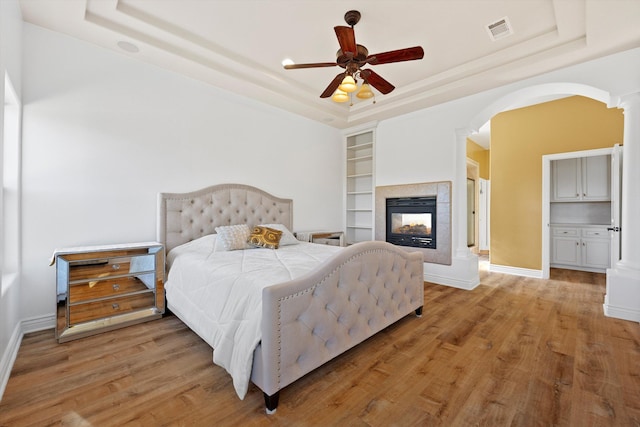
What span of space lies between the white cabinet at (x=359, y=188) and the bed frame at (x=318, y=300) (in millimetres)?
2682

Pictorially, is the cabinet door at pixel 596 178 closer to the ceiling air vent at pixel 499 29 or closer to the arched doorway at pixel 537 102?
the arched doorway at pixel 537 102

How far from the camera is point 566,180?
209 inches

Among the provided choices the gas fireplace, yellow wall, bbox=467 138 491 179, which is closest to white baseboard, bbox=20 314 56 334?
the gas fireplace

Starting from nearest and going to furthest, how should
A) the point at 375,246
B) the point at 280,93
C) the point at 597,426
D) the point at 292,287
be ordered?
the point at 597,426 → the point at 292,287 → the point at 375,246 → the point at 280,93

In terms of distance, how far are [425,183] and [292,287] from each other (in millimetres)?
3404

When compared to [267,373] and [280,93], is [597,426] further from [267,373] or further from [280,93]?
[280,93]

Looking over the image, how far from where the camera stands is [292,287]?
157 cm

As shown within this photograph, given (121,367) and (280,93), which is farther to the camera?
(280,93)

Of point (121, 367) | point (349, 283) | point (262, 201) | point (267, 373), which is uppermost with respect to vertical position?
point (262, 201)

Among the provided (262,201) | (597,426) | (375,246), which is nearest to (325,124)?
(262,201)

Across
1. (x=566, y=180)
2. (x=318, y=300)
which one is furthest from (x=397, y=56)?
(x=566, y=180)

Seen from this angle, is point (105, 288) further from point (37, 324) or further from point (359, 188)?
point (359, 188)

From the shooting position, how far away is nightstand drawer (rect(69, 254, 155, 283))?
2.29 m

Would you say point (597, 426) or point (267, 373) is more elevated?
point (267, 373)
